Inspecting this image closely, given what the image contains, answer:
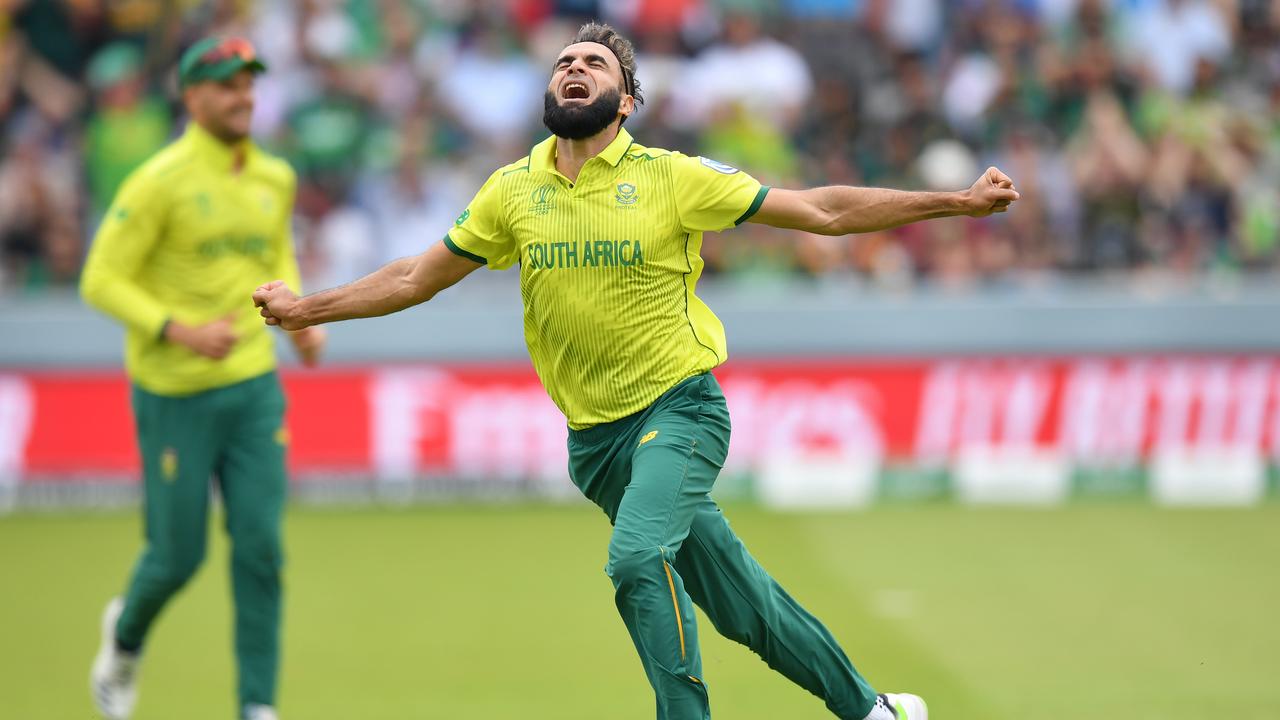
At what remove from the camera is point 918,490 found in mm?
13047

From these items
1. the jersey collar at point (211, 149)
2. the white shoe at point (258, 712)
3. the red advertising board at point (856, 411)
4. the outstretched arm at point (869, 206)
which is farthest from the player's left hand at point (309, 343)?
the red advertising board at point (856, 411)

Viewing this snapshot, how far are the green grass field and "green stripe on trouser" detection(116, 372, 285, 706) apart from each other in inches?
26.3

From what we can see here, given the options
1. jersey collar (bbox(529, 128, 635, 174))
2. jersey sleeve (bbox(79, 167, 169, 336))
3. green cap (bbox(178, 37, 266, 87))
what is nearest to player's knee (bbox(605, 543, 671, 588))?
jersey collar (bbox(529, 128, 635, 174))

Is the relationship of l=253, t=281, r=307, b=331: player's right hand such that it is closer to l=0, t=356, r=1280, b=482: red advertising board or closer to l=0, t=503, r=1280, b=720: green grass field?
l=0, t=503, r=1280, b=720: green grass field

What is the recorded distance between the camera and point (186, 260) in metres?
7.11

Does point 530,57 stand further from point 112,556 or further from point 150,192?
point 150,192

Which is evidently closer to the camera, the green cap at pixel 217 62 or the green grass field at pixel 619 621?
the green cap at pixel 217 62

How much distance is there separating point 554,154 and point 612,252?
470 mm

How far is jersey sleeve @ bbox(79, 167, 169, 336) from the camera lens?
22.9ft

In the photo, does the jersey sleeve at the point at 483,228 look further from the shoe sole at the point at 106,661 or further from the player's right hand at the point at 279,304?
the shoe sole at the point at 106,661

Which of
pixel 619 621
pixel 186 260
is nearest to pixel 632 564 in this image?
pixel 186 260

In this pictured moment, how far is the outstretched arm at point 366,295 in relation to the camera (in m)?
5.83

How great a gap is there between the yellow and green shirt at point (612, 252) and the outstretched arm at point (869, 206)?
106 millimetres

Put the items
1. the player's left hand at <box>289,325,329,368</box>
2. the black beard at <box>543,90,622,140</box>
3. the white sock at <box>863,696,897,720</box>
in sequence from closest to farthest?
the black beard at <box>543,90,622,140</box> → the white sock at <box>863,696,897,720</box> → the player's left hand at <box>289,325,329,368</box>
